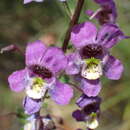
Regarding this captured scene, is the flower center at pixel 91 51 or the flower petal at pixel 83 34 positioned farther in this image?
the flower center at pixel 91 51

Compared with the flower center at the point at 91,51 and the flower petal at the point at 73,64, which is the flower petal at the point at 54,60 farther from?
the flower center at the point at 91,51

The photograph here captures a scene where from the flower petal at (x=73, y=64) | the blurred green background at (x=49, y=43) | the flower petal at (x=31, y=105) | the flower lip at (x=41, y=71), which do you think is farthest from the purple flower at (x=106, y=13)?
the blurred green background at (x=49, y=43)

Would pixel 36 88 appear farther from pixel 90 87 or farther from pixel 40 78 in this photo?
pixel 90 87

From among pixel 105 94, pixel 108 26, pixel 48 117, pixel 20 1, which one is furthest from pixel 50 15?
pixel 108 26

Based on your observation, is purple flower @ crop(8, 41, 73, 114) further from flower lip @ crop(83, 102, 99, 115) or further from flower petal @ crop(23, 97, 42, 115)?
flower lip @ crop(83, 102, 99, 115)

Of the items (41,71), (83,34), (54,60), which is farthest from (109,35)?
(41,71)

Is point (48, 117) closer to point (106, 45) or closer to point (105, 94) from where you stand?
point (106, 45)

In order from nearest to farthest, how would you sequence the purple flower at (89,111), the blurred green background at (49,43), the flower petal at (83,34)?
the flower petal at (83,34)
the purple flower at (89,111)
the blurred green background at (49,43)
